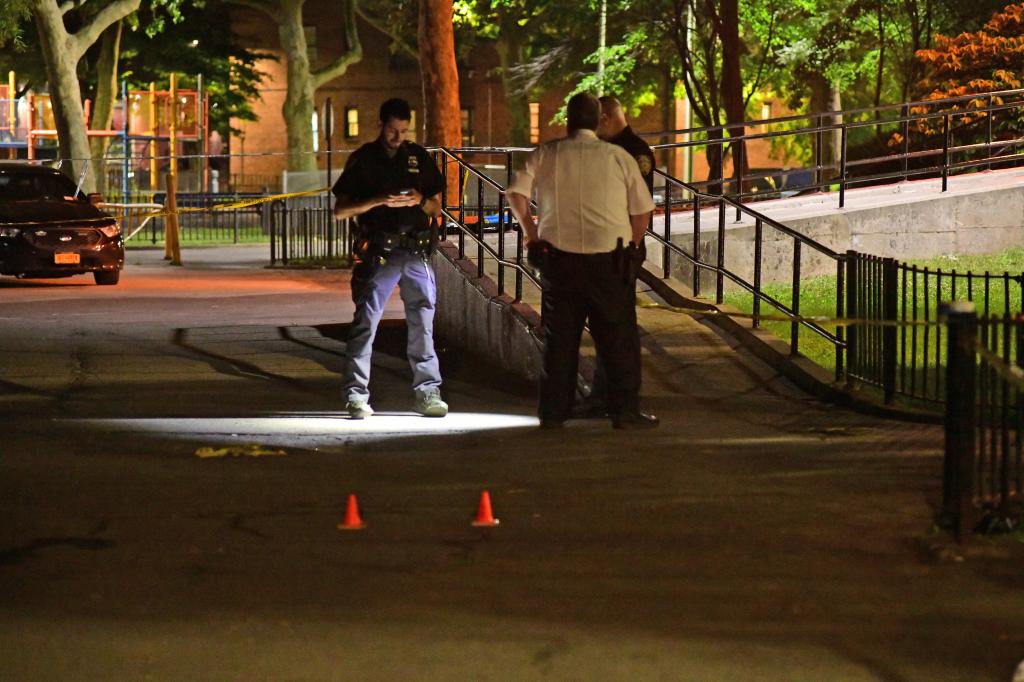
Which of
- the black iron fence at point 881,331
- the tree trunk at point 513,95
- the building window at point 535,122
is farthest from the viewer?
the building window at point 535,122

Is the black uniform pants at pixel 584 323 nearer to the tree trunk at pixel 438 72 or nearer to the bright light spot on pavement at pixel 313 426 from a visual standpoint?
the bright light spot on pavement at pixel 313 426

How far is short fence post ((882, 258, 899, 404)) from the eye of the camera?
33.7 feet

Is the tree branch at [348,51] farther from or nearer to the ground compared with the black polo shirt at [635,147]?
farther from the ground

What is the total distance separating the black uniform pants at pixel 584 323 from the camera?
950 centimetres

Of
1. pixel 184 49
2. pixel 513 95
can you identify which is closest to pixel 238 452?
pixel 184 49

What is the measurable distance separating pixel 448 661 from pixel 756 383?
6.45 meters

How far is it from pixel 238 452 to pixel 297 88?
45786 millimetres

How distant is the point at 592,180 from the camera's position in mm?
9461

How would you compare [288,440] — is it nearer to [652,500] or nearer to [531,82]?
[652,500]

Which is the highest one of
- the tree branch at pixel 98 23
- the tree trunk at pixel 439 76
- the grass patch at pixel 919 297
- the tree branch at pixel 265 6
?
the tree branch at pixel 265 6

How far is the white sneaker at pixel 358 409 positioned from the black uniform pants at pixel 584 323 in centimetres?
127

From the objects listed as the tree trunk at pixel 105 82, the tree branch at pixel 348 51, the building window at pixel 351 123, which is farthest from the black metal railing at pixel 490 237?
the building window at pixel 351 123

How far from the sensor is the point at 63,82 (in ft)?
124

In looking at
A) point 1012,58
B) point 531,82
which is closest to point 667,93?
point 531,82
